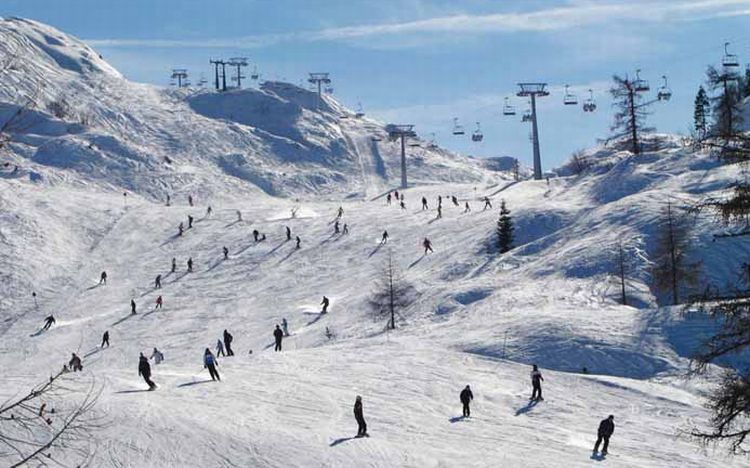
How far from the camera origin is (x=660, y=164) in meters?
73.5

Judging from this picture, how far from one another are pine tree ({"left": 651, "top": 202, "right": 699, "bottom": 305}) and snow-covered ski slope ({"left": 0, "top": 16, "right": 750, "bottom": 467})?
180 centimetres

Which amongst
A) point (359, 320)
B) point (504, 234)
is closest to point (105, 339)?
point (359, 320)

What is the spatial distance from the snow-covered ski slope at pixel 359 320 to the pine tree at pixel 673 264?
1.80 m

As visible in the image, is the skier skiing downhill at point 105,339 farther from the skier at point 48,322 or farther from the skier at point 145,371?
the skier at point 145,371

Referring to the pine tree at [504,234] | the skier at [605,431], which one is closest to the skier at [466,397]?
the skier at [605,431]

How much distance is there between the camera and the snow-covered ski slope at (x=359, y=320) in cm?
2594

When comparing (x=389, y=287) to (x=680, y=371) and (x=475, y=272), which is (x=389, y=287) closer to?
(x=475, y=272)

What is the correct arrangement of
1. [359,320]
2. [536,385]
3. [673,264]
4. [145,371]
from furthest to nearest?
1. [359,320]
2. [673,264]
3. [536,385]
4. [145,371]

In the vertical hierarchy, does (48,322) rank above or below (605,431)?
above

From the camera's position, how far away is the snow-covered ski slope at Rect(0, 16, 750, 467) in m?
25.9

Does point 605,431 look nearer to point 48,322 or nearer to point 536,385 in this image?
point 536,385

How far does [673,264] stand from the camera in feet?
154

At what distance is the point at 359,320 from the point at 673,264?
58.1ft

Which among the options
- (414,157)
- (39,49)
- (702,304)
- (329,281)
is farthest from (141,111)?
(702,304)
